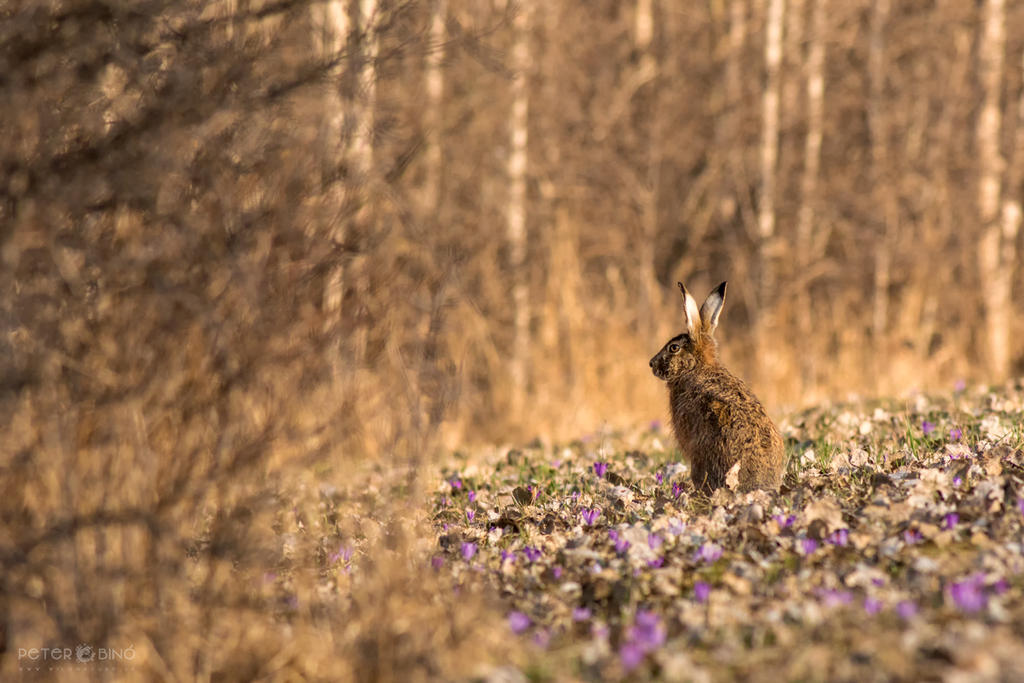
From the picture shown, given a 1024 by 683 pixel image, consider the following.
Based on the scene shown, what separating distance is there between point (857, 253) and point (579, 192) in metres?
6.03

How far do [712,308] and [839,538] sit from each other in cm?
272

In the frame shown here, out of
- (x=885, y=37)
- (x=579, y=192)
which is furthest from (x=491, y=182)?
(x=885, y=37)

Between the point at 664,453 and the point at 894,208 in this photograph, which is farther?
the point at 894,208

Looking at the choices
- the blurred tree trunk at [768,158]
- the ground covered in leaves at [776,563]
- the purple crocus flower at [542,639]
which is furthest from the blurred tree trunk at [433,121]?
the purple crocus flower at [542,639]

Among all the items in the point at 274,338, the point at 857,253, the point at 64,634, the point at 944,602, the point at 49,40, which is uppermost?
the point at 857,253

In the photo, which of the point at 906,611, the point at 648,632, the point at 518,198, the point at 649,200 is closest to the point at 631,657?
the point at 648,632

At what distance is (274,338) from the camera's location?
14.0 feet

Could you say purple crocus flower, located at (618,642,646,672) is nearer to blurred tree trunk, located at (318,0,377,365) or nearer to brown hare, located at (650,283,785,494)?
blurred tree trunk, located at (318,0,377,365)

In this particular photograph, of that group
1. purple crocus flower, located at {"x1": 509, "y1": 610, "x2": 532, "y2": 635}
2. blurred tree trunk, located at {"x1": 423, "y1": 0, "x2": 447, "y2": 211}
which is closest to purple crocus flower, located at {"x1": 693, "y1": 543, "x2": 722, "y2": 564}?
purple crocus flower, located at {"x1": 509, "y1": 610, "x2": 532, "y2": 635}

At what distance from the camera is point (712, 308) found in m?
7.20

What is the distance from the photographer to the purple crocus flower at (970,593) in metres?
3.69

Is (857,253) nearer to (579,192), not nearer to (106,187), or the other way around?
(579,192)

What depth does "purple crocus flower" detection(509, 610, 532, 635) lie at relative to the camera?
4.00 meters

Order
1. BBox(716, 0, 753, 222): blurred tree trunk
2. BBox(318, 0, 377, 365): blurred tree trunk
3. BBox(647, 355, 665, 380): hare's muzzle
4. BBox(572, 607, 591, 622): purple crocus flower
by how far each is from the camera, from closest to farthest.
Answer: BBox(572, 607, 591, 622): purple crocus flower
BBox(318, 0, 377, 365): blurred tree trunk
BBox(647, 355, 665, 380): hare's muzzle
BBox(716, 0, 753, 222): blurred tree trunk
